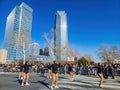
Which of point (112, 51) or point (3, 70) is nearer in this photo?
point (3, 70)

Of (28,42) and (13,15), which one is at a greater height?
(13,15)

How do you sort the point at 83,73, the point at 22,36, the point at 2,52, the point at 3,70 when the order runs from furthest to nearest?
the point at 2,52, the point at 22,36, the point at 3,70, the point at 83,73

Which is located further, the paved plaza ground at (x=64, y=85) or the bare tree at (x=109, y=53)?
the bare tree at (x=109, y=53)

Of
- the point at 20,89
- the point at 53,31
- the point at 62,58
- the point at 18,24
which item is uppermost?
the point at 18,24

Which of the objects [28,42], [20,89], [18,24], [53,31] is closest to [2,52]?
[18,24]

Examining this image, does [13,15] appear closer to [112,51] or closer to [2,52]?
[2,52]

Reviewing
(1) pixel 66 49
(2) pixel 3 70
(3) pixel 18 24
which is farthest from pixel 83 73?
(3) pixel 18 24

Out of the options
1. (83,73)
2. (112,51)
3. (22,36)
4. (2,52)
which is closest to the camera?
(83,73)

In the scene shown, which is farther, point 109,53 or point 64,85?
point 109,53

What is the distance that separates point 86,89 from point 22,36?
166 feet

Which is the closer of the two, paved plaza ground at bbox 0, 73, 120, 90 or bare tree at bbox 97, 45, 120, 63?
paved plaza ground at bbox 0, 73, 120, 90

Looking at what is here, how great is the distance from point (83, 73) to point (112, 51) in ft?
203

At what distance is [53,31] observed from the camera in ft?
176

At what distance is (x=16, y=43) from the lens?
64.5 meters
